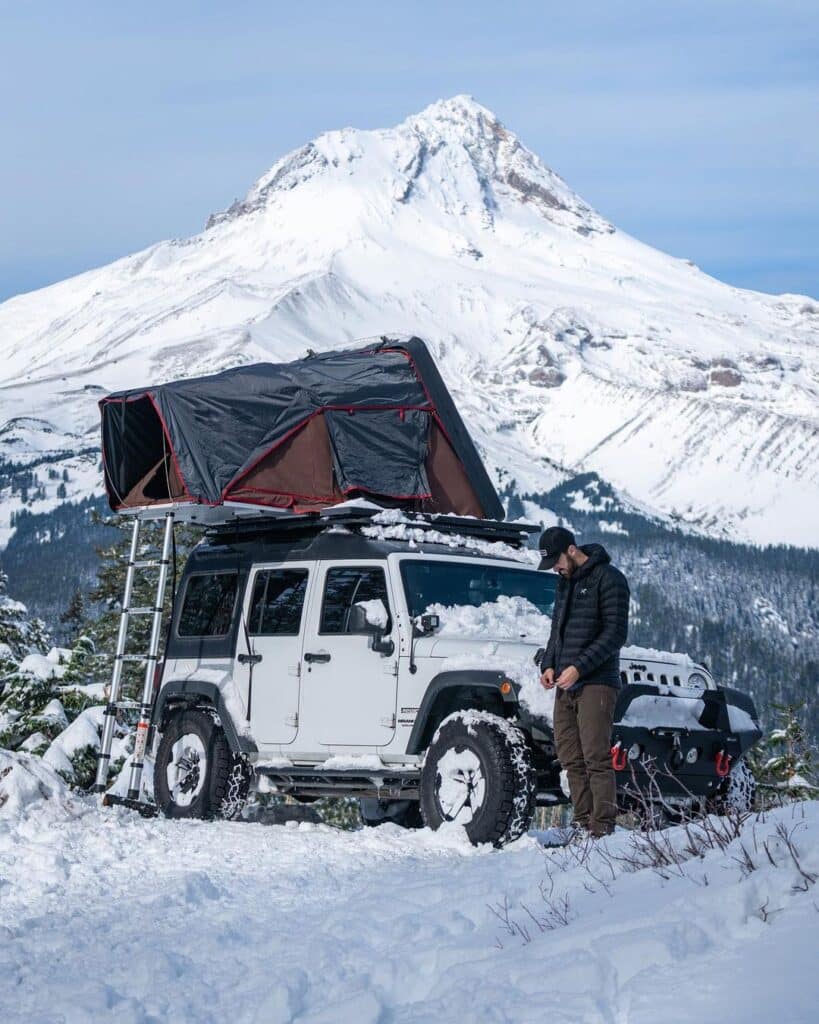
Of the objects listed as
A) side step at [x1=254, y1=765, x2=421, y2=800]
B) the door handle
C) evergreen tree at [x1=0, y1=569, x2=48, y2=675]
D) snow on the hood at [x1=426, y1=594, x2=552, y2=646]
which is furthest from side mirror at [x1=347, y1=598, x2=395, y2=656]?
evergreen tree at [x1=0, y1=569, x2=48, y2=675]

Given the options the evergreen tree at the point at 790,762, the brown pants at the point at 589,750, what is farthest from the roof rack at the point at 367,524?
the evergreen tree at the point at 790,762

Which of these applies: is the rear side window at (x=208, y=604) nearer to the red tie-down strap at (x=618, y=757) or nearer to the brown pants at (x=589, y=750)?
the brown pants at (x=589, y=750)

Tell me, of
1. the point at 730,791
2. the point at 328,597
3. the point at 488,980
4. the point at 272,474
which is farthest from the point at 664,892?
the point at 272,474

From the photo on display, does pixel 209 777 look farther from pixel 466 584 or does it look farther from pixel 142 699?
pixel 466 584

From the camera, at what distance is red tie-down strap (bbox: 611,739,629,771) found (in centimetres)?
882

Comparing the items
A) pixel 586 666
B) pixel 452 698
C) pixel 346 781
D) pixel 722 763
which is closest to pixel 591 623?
pixel 586 666

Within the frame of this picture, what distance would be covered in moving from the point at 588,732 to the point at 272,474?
4085 millimetres

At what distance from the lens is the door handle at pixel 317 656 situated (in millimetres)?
10570

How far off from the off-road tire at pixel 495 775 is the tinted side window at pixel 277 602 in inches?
89.3

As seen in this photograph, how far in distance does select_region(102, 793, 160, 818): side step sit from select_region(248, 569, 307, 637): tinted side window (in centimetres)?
168

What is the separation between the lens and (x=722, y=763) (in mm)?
9531

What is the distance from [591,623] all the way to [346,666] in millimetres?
2277

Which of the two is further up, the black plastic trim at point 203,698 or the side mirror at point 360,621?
the side mirror at point 360,621

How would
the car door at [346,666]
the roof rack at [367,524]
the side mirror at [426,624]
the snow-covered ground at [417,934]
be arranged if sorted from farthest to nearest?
the roof rack at [367,524] < the car door at [346,666] < the side mirror at [426,624] < the snow-covered ground at [417,934]
